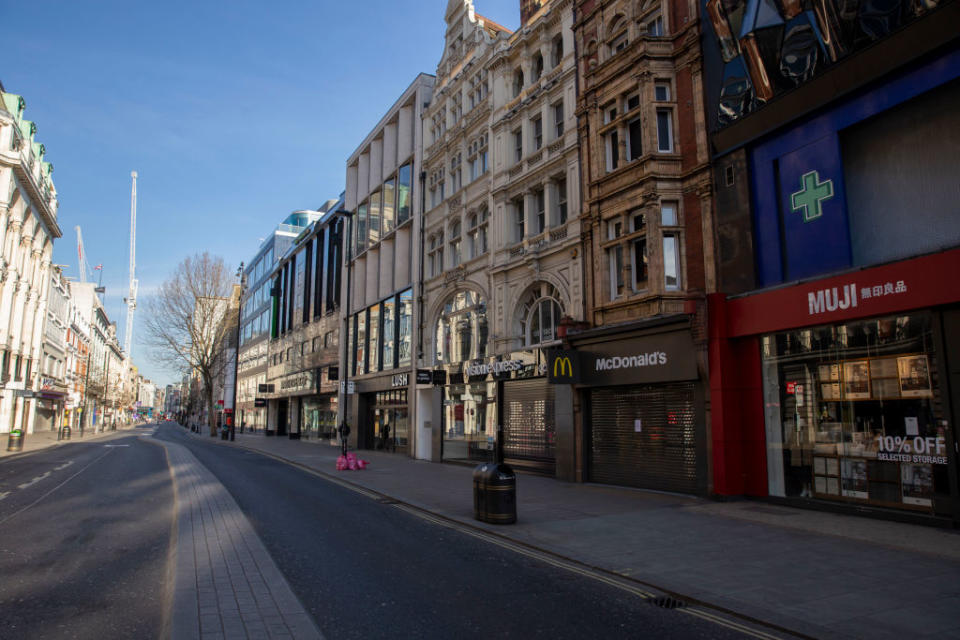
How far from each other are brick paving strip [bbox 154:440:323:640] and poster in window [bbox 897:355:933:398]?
10474 mm

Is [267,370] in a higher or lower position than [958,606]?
higher

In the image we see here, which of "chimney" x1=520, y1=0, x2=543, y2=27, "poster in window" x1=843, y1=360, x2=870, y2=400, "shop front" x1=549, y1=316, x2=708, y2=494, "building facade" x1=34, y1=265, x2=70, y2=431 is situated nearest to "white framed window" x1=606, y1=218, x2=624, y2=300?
"shop front" x1=549, y1=316, x2=708, y2=494

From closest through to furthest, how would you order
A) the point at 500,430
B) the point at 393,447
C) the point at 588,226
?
the point at 588,226 < the point at 500,430 < the point at 393,447

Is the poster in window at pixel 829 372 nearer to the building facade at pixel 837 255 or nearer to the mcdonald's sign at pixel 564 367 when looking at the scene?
the building facade at pixel 837 255

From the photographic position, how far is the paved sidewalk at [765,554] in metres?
5.67

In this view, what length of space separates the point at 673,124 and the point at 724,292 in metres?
5.00

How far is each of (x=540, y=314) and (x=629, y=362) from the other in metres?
5.38

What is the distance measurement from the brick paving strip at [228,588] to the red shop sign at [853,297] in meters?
10.6

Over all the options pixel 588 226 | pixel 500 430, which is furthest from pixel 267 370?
pixel 588 226

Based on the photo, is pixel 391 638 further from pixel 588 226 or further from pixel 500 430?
pixel 500 430

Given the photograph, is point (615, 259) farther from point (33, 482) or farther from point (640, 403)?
point (33, 482)

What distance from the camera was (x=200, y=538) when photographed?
8672mm

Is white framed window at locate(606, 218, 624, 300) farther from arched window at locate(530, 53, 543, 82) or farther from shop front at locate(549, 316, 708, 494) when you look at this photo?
arched window at locate(530, 53, 543, 82)

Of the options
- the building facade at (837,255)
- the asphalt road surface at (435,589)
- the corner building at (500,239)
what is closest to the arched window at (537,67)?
the corner building at (500,239)
